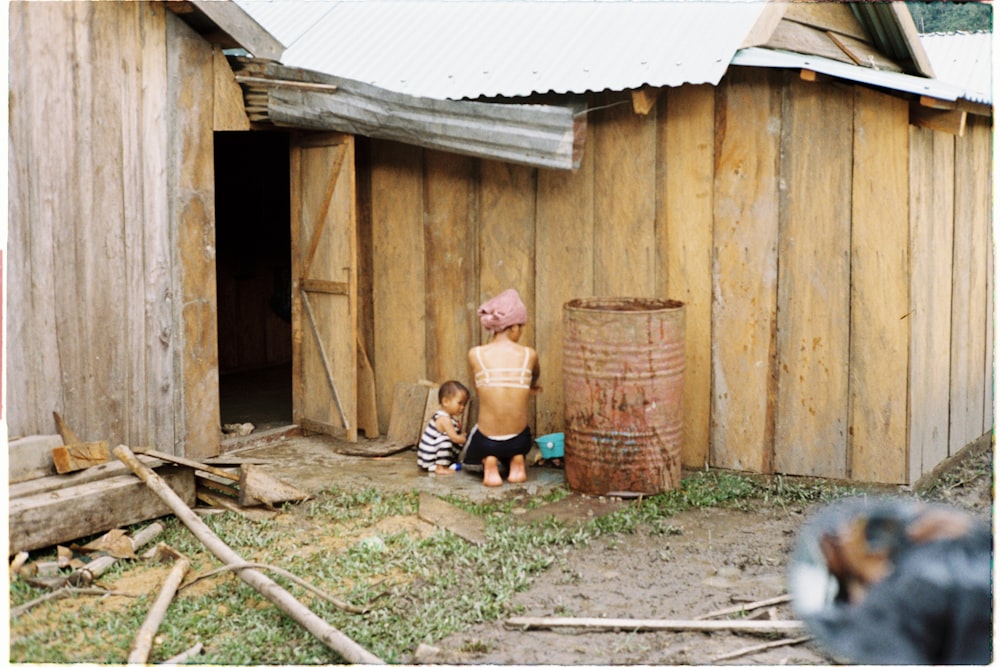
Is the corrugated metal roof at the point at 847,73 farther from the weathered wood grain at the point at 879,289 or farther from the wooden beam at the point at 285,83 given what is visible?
the wooden beam at the point at 285,83

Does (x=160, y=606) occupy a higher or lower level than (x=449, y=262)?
lower

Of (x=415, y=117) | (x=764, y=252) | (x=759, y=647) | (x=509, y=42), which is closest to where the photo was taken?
(x=759, y=647)

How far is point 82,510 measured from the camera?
543 cm

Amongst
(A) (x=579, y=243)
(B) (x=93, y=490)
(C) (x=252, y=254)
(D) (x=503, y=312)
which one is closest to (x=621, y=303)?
A: (A) (x=579, y=243)

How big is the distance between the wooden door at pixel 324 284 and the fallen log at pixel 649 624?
3606 mm

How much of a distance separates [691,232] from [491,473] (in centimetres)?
201

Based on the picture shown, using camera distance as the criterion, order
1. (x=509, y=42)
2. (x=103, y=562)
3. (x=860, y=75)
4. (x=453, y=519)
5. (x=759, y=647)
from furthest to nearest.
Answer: (x=509, y=42)
(x=860, y=75)
(x=453, y=519)
(x=103, y=562)
(x=759, y=647)

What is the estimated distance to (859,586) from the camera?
2.27 meters

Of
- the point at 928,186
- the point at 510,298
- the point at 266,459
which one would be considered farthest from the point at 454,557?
the point at 928,186

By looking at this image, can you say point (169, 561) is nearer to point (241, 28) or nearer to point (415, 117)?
point (415, 117)

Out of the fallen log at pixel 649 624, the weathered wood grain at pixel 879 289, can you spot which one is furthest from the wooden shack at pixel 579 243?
the fallen log at pixel 649 624

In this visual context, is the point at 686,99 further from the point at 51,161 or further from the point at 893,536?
the point at 893,536

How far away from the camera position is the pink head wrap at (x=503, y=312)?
668cm

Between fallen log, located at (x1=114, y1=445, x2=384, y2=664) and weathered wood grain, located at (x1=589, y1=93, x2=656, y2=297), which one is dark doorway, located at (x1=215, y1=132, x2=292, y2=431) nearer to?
weathered wood grain, located at (x1=589, y1=93, x2=656, y2=297)
